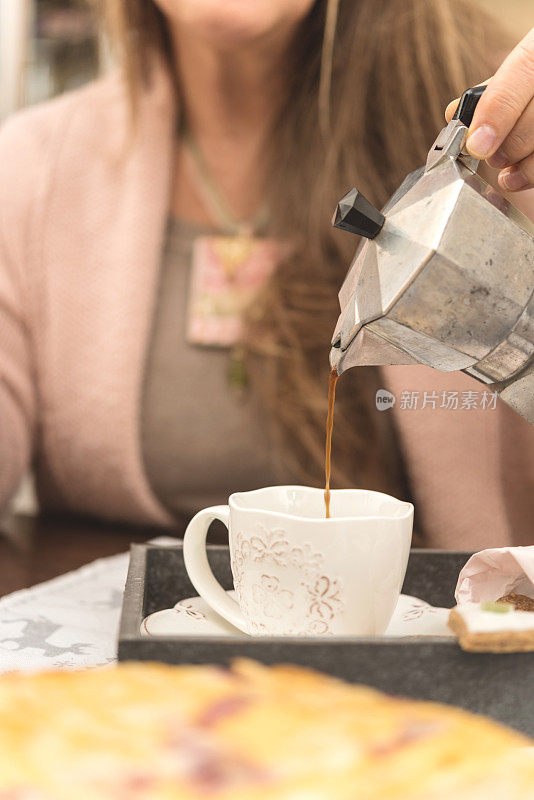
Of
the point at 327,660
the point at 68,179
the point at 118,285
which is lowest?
the point at 327,660

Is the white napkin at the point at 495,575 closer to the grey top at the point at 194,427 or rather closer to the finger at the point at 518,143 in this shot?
the finger at the point at 518,143

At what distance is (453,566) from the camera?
1.57ft

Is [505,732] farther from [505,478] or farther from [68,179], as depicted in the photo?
[68,179]

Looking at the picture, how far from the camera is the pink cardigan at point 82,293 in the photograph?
3.10 ft

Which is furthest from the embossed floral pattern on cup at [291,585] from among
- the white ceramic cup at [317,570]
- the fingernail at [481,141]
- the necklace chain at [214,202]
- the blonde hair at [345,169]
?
the necklace chain at [214,202]

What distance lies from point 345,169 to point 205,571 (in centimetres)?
56

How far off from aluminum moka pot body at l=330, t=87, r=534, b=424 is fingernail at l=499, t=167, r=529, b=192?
4.3 inches

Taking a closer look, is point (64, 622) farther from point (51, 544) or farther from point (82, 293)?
point (82, 293)

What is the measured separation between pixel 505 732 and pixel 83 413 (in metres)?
0.73

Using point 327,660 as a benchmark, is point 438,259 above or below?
above

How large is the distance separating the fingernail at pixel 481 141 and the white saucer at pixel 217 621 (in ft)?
0.75

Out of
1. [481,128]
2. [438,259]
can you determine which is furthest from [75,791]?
[481,128]

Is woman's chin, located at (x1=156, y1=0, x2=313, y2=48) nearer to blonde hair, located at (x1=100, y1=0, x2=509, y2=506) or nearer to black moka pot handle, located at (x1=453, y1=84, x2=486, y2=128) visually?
blonde hair, located at (x1=100, y1=0, x2=509, y2=506)

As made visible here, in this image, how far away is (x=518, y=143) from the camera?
467mm
